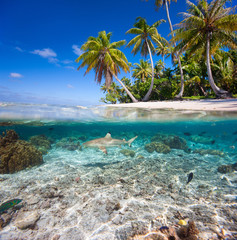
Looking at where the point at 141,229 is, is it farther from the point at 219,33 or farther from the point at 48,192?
the point at 219,33

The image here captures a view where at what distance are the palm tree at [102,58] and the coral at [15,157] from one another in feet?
50.0

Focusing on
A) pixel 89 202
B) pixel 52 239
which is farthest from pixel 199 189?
pixel 52 239

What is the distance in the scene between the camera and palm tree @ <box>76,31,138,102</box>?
19516 mm

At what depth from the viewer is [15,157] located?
22.7 ft

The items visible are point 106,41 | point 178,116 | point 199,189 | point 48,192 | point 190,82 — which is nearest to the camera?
point 48,192

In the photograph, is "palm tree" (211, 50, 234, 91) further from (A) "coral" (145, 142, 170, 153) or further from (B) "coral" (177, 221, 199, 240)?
(B) "coral" (177, 221, 199, 240)

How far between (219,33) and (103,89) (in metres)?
30.7

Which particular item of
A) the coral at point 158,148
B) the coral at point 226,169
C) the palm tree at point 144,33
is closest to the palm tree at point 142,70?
the palm tree at point 144,33

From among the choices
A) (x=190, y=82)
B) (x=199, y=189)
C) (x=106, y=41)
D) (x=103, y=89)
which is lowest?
(x=199, y=189)

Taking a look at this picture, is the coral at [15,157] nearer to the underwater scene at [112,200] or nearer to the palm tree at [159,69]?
the underwater scene at [112,200]

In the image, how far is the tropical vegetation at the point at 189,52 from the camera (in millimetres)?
15305

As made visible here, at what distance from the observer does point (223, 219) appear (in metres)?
3.35

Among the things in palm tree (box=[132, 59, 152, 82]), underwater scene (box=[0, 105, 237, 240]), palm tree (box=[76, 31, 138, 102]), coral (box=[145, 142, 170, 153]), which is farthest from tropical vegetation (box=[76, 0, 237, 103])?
underwater scene (box=[0, 105, 237, 240])

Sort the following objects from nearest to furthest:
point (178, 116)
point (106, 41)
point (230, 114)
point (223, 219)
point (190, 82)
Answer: point (223, 219), point (230, 114), point (178, 116), point (106, 41), point (190, 82)
